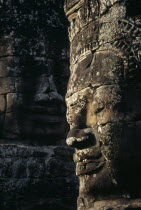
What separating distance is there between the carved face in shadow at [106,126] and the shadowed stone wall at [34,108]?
2.72 meters

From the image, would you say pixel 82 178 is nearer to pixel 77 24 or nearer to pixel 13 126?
pixel 77 24

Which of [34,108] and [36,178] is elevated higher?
[34,108]

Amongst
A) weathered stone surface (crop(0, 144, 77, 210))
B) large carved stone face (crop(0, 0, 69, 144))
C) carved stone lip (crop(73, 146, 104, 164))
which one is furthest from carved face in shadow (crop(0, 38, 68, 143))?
carved stone lip (crop(73, 146, 104, 164))

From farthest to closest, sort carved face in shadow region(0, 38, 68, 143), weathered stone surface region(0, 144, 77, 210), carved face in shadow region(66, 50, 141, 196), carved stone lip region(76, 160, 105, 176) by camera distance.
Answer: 1. carved face in shadow region(0, 38, 68, 143)
2. weathered stone surface region(0, 144, 77, 210)
3. carved stone lip region(76, 160, 105, 176)
4. carved face in shadow region(66, 50, 141, 196)

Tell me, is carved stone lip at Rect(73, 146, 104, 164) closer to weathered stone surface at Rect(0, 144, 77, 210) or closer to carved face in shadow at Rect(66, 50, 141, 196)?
carved face in shadow at Rect(66, 50, 141, 196)

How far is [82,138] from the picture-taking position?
448 cm

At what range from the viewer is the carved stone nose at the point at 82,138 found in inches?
176

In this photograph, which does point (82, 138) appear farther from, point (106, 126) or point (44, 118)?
point (44, 118)

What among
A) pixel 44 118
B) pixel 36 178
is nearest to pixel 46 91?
pixel 44 118

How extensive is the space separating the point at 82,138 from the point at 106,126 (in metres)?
0.25

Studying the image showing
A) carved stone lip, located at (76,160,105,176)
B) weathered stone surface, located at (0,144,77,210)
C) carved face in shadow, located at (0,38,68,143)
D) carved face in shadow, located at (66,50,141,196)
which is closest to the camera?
carved face in shadow, located at (66,50,141,196)

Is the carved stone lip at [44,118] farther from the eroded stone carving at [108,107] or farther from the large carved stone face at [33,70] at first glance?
the eroded stone carving at [108,107]

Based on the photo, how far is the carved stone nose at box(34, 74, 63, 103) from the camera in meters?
7.52

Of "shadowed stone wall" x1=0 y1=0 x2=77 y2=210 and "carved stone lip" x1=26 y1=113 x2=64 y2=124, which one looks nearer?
"shadowed stone wall" x1=0 y1=0 x2=77 y2=210
